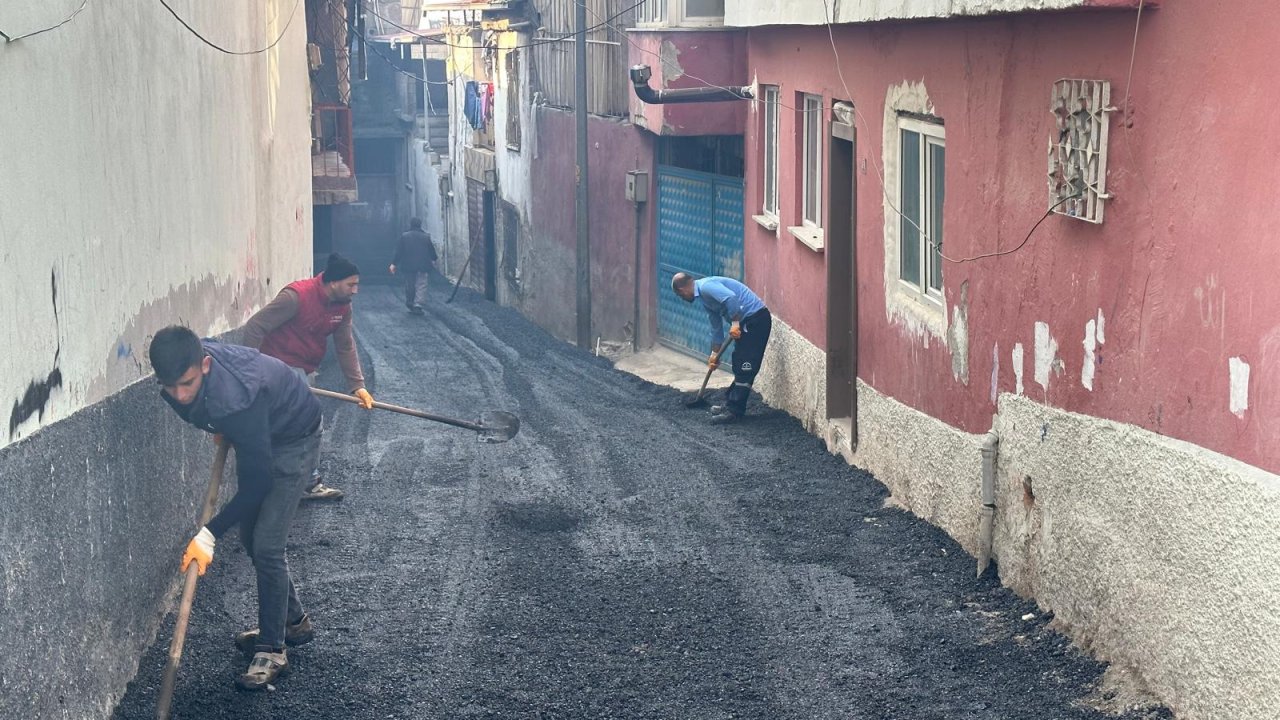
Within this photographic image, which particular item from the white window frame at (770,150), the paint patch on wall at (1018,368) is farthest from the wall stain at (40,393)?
the white window frame at (770,150)

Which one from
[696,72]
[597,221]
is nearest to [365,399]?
[696,72]

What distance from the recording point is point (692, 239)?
17219mm

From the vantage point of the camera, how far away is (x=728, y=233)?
53.5 feet

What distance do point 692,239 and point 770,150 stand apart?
3.28 m

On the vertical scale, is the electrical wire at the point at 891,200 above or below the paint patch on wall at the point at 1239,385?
above

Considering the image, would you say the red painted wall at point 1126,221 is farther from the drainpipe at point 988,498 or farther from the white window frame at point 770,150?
the white window frame at point 770,150

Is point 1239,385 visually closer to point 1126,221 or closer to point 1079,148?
point 1126,221

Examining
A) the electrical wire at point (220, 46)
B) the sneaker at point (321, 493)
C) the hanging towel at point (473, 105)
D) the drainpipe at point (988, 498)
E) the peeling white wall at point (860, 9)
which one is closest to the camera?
the peeling white wall at point (860, 9)

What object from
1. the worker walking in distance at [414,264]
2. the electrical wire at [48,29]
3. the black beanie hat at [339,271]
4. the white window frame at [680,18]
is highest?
the white window frame at [680,18]

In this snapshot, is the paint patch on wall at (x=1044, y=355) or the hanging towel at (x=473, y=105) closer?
the paint patch on wall at (x=1044, y=355)

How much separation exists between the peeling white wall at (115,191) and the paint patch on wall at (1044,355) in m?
4.23

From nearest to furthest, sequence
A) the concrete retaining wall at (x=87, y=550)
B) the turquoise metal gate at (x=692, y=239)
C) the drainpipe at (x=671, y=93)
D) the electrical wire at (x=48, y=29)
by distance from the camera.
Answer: the concrete retaining wall at (x=87, y=550), the electrical wire at (x=48, y=29), the drainpipe at (x=671, y=93), the turquoise metal gate at (x=692, y=239)

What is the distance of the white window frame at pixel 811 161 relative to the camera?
12023 millimetres

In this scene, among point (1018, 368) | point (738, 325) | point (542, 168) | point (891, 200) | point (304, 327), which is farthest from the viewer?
point (542, 168)
